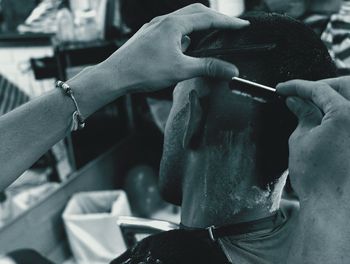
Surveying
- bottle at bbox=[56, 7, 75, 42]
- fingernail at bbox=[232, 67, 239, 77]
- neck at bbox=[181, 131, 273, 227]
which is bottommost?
bottle at bbox=[56, 7, 75, 42]

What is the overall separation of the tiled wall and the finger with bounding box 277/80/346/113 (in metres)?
2.41

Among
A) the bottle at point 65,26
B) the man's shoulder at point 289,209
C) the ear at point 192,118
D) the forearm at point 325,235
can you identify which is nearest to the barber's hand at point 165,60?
the ear at point 192,118

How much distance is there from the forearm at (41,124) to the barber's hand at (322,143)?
1.51 feet

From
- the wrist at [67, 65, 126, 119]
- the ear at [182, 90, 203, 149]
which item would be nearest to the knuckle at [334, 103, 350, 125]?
the ear at [182, 90, 203, 149]

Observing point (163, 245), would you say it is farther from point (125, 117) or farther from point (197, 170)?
point (125, 117)

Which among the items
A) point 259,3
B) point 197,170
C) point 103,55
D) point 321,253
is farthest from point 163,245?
point 103,55

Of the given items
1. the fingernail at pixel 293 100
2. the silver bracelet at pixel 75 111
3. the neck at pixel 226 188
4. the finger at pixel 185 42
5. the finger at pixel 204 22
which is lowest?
the neck at pixel 226 188

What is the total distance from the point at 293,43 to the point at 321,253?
0.56 m

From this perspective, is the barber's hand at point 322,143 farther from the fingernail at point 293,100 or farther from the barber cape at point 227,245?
the barber cape at point 227,245

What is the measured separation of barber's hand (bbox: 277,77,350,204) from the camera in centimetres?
76

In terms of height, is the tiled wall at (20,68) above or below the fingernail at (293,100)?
below

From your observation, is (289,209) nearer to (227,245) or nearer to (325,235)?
(227,245)

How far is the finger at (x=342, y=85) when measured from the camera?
0.82m

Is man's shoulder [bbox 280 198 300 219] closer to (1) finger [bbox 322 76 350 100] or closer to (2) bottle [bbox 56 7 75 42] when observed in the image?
(1) finger [bbox 322 76 350 100]
